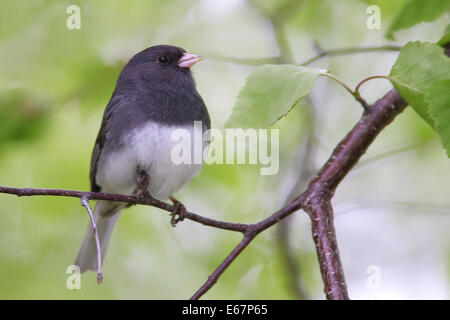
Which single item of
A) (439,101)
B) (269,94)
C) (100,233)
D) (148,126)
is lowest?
(439,101)

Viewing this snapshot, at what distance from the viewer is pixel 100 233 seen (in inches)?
120

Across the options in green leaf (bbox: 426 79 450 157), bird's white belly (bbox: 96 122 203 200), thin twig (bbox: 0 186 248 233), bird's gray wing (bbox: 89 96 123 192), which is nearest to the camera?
green leaf (bbox: 426 79 450 157)

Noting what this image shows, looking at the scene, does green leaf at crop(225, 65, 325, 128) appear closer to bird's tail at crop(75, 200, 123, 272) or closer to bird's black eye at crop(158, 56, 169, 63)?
bird's black eye at crop(158, 56, 169, 63)

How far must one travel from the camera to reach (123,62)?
3.04 m

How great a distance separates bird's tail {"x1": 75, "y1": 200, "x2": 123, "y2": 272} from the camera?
284 centimetres

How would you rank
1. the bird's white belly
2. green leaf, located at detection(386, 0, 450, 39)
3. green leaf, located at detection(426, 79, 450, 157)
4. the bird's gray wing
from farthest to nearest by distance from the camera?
the bird's gray wing → the bird's white belly → green leaf, located at detection(386, 0, 450, 39) → green leaf, located at detection(426, 79, 450, 157)

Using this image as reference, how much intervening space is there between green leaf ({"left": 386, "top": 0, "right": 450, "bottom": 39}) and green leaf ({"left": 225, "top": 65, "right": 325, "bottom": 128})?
546 millimetres

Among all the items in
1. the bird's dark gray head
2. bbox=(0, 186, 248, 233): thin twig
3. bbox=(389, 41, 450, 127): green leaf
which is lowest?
bbox=(0, 186, 248, 233): thin twig

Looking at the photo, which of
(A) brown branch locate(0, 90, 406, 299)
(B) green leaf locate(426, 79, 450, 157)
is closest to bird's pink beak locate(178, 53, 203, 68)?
(A) brown branch locate(0, 90, 406, 299)

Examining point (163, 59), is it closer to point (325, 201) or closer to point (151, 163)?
point (151, 163)

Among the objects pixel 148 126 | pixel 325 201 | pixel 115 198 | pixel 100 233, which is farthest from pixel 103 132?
pixel 325 201

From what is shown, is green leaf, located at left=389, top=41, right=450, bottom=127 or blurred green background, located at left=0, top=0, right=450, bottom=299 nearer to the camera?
green leaf, located at left=389, top=41, right=450, bottom=127

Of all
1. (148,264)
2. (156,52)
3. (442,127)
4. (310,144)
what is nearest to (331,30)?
(310,144)

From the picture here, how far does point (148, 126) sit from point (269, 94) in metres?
1.10
